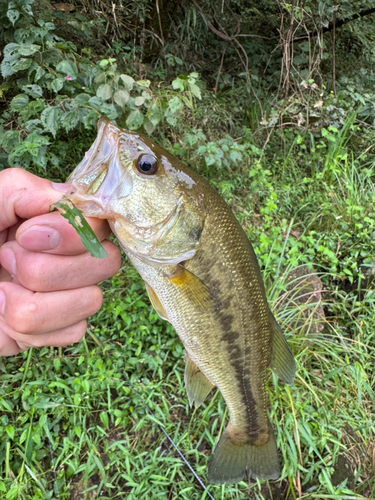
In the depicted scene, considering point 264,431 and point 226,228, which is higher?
point 226,228

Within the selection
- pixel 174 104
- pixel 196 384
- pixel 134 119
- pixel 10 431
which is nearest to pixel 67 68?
pixel 134 119

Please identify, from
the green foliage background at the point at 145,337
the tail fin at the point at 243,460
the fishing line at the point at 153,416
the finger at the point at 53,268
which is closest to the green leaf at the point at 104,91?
the green foliage background at the point at 145,337

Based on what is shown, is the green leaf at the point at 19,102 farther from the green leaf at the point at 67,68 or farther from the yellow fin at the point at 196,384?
the yellow fin at the point at 196,384

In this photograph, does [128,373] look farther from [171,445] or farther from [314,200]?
[314,200]

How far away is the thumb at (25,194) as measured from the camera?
1.13 meters

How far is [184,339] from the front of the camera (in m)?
1.48

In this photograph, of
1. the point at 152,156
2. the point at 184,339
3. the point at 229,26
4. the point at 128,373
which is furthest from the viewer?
the point at 229,26

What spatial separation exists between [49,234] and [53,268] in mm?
132

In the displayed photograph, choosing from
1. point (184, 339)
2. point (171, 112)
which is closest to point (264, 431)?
point (184, 339)

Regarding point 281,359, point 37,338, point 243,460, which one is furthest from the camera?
point 243,460

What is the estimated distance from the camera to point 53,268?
3.79 ft

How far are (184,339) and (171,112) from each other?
1808 mm

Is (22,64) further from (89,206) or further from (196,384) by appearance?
(196,384)

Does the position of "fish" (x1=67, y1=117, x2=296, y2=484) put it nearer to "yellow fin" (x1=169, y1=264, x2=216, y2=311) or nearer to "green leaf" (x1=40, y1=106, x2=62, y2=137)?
"yellow fin" (x1=169, y1=264, x2=216, y2=311)
